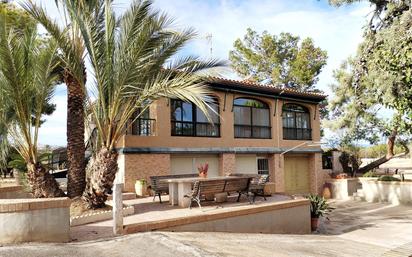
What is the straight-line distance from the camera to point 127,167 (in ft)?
52.4

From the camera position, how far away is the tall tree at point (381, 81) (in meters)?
7.10

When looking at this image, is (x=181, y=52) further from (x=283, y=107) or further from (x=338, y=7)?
(x=283, y=107)

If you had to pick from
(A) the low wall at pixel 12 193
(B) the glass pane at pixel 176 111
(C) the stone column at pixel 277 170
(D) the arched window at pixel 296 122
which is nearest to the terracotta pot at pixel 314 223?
(C) the stone column at pixel 277 170

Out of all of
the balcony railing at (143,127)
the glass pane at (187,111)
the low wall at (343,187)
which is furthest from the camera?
the low wall at (343,187)

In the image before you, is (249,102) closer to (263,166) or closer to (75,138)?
(263,166)

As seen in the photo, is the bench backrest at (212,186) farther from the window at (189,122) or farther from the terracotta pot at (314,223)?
the window at (189,122)

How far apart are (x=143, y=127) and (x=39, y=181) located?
712 centimetres

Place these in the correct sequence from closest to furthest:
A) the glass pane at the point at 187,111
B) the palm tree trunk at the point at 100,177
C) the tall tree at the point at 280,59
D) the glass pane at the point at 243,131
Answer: the palm tree trunk at the point at 100,177 < the glass pane at the point at 187,111 < the glass pane at the point at 243,131 < the tall tree at the point at 280,59

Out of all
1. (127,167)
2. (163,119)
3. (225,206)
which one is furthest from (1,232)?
(163,119)

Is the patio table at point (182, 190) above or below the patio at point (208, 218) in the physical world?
above

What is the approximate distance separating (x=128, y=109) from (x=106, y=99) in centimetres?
68

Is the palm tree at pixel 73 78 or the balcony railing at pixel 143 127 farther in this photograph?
the balcony railing at pixel 143 127

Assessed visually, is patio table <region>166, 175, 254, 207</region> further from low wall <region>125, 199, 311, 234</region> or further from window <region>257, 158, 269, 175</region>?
window <region>257, 158, 269, 175</region>

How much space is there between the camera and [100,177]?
33.5 feet
